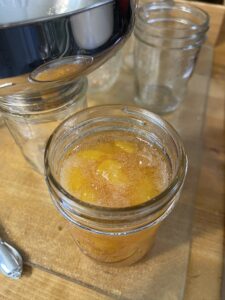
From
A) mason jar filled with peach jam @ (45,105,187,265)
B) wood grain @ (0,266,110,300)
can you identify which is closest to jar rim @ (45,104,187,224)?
mason jar filled with peach jam @ (45,105,187,265)


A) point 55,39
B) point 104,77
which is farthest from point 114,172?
point 104,77

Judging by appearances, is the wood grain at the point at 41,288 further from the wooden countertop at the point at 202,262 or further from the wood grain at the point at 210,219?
the wood grain at the point at 210,219

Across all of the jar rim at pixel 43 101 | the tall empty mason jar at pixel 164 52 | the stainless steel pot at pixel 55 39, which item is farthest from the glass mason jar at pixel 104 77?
the stainless steel pot at pixel 55 39

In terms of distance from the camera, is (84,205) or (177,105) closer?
(84,205)

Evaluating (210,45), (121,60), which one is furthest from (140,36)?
(210,45)

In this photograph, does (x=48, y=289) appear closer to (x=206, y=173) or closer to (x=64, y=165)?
(x=64, y=165)
